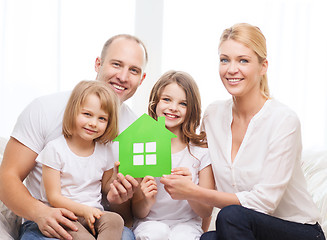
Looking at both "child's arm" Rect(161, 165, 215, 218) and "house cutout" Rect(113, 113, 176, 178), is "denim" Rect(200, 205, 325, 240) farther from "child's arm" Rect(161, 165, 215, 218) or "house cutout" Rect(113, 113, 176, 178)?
"house cutout" Rect(113, 113, 176, 178)

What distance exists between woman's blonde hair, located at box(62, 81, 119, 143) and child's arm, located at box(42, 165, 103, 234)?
0.17 m

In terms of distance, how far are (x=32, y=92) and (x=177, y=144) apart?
6.66 ft

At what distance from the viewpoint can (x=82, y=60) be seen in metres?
3.73

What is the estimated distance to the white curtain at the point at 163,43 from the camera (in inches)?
143

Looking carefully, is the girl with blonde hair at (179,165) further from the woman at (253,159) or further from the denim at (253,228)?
the denim at (253,228)

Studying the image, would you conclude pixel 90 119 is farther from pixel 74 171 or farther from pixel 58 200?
pixel 58 200

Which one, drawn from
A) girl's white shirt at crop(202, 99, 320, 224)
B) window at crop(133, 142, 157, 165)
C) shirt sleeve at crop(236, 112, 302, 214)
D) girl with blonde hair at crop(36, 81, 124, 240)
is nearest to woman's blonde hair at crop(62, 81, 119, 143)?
girl with blonde hair at crop(36, 81, 124, 240)

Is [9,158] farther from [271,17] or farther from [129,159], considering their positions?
[271,17]

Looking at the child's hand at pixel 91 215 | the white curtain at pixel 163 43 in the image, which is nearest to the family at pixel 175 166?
the child's hand at pixel 91 215

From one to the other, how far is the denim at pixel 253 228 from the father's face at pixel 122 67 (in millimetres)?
744

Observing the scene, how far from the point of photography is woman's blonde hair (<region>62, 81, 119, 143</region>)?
171 cm

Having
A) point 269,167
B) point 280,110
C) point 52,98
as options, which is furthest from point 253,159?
point 52,98

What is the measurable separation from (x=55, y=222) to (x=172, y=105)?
28.0 inches

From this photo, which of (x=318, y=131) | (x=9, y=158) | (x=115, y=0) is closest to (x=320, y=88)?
(x=318, y=131)
